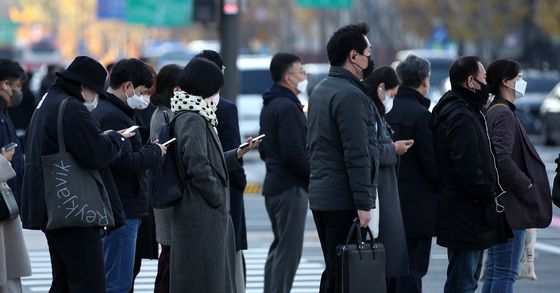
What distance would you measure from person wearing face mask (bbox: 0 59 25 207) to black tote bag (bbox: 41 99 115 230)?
2156 millimetres

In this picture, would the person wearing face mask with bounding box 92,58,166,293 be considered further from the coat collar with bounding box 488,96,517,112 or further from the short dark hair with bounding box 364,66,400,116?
the coat collar with bounding box 488,96,517,112

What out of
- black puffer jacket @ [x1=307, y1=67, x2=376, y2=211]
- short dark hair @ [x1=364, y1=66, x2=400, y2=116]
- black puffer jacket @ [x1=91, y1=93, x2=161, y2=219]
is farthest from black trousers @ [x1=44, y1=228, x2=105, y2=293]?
short dark hair @ [x1=364, y1=66, x2=400, y2=116]

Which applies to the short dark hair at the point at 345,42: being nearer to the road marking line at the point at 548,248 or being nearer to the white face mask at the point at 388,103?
the white face mask at the point at 388,103

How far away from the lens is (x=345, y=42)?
8.48 m

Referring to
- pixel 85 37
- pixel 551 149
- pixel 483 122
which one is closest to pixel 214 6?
pixel 551 149

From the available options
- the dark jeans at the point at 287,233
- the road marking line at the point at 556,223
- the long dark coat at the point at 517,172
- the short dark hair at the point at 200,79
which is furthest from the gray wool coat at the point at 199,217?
the road marking line at the point at 556,223

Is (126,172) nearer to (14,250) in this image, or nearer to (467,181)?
(14,250)

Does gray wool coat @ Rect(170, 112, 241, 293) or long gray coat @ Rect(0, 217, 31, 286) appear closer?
gray wool coat @ Rect(170, 112, 241, 293)

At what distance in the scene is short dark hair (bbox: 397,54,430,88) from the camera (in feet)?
32.7

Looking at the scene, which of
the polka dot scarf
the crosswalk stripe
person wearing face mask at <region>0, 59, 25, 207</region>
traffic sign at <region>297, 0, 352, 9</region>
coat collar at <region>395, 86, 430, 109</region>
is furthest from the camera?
traffic sign at <region>297, 0, 352, 9</region>

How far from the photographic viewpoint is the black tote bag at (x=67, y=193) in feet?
26.2

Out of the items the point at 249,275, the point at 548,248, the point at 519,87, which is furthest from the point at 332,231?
the point at 548,248

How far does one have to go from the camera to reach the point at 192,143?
8.00 m

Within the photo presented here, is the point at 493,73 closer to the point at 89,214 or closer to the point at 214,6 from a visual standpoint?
the point at 89,214
